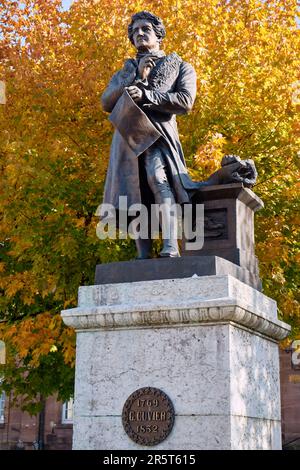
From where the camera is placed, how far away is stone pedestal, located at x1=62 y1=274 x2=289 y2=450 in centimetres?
553

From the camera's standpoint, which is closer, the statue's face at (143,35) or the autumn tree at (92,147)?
the statue's face at (143,35)

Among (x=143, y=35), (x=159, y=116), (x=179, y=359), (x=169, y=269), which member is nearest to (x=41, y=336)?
(x=159, y=116)

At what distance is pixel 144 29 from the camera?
6941 millimetres

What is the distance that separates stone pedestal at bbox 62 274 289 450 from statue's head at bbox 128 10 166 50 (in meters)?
2.42

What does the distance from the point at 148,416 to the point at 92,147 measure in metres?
6.99

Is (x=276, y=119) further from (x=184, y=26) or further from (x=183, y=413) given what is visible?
(x=183, y=413)

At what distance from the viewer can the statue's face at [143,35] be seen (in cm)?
693

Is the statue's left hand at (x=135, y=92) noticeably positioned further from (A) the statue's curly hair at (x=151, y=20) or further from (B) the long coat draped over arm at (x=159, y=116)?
(A) the statue's curly hair at (x=151, y=20)

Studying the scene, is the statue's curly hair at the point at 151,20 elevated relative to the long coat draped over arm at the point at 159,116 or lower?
elevated

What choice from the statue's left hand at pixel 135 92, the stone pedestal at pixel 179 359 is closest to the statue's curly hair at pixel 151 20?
the statue's left hand at pixel 135 92

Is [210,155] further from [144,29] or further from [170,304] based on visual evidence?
[170,304]

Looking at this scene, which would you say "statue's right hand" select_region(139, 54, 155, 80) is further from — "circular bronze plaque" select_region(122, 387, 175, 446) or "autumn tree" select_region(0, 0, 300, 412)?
"autumn tree" select_region(0, 0, 300, 412)

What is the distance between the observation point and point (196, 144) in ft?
37.6

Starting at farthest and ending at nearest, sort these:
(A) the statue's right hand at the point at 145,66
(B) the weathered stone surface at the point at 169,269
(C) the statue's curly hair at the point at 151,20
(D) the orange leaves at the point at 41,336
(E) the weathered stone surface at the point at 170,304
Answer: (D) the orange leaves at the point at 41,336, (C) the statue's curly hair at the point at 151,20, (A) the statue's right hand at the point at 145,66, (B) the weathered stone surface at the point at 169,269, (E) the weathered stone surface at the point at 170,304
